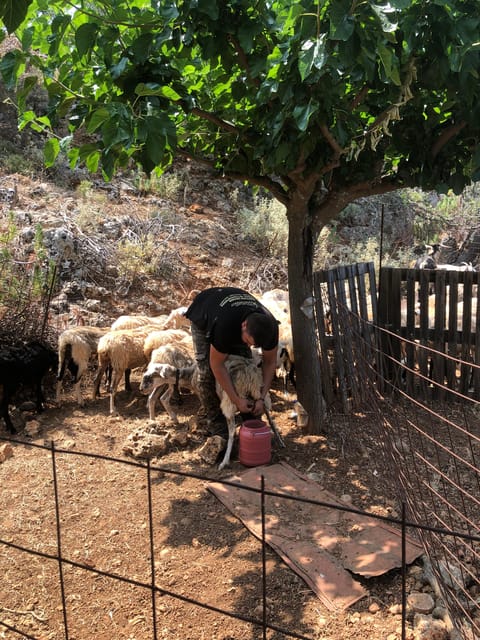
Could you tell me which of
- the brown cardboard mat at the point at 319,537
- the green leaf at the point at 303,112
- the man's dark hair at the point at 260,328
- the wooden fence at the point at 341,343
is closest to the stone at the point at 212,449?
the brown cardboard mat at the point at 319,537

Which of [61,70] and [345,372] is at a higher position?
[61,70]

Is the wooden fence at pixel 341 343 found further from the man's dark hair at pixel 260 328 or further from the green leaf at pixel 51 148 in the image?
the green leaf at pixel 51 148

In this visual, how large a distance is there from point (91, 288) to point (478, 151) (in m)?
7.07

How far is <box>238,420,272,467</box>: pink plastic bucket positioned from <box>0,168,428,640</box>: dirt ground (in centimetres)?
20

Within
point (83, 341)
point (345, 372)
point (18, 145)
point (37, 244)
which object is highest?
point (18, 145)

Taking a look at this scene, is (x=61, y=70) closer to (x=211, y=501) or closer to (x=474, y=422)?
(x=211, y=501)

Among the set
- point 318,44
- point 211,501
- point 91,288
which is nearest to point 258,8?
point 318,44

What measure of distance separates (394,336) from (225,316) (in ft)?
10.1

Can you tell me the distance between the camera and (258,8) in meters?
3.64

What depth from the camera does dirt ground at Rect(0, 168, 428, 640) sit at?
3480 mm

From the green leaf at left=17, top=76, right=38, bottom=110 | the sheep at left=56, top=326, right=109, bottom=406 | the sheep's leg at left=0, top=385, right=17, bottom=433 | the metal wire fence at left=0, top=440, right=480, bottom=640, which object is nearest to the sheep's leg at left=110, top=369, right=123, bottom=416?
the sheep at left=56, top=326, right=109, bottom=406

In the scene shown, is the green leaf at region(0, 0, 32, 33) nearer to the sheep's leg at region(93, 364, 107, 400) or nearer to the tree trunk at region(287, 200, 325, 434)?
the tree trunk at region(287, 200, 325, 434)

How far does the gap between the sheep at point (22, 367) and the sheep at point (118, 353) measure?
0.66 meters

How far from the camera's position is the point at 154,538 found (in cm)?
432
